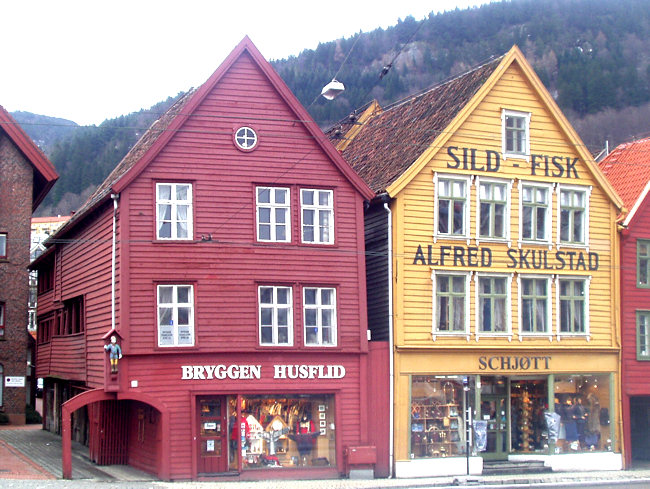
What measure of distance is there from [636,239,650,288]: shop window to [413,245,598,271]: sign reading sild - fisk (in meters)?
2.09

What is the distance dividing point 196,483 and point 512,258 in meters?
13.1

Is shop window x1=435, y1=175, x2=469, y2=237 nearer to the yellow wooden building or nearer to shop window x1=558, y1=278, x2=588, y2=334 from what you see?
the yellow wooden building

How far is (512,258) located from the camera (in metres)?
32.3

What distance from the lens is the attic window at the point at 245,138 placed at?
95.6 ft

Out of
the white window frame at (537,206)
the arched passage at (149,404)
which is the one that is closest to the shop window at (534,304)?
the white window frame at (537,206)

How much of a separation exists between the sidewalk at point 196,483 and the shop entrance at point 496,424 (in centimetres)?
157

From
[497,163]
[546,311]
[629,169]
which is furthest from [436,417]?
[629,169]

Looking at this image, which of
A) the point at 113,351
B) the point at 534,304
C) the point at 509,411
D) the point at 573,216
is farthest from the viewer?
the point at 573,216

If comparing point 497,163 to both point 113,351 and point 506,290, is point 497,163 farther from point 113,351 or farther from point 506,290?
point 113,351

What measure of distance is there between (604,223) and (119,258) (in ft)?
56.7

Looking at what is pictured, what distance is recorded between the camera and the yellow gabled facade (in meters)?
30.7

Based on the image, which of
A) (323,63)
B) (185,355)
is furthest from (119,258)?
(323,63)

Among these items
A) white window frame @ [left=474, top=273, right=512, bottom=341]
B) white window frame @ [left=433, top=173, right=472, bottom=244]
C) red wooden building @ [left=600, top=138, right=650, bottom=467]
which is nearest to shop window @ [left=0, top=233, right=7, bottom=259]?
white window frame @ [left=433, top=173, right=472, bottom=244]

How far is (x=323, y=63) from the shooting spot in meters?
118
